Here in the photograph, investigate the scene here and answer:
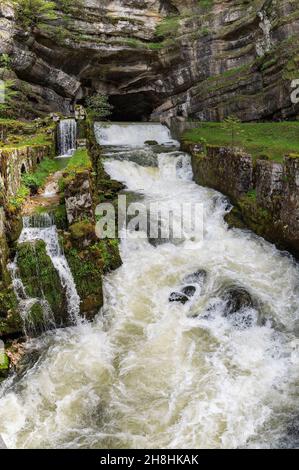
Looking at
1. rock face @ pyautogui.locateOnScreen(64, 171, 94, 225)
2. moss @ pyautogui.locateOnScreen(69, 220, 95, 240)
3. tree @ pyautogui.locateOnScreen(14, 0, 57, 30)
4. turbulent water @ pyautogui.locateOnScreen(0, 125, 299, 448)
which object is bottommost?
turbulent water @ pyautogui.locateOnScreen(0, 125, 299, 448)

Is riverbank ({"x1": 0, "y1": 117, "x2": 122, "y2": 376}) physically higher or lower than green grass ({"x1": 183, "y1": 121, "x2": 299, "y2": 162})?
lower

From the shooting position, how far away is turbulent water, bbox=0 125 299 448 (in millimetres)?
6426

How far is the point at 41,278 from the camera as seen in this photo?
886 cm

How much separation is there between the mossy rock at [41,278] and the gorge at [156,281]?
1.3 inches

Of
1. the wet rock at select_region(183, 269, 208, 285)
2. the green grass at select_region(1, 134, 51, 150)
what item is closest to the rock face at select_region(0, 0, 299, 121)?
the green grass at select_region(1, 134, 51, 150)

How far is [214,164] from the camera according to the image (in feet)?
51.1

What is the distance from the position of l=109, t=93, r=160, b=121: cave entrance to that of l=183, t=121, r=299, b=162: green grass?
10.1m

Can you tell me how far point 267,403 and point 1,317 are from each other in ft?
18.5

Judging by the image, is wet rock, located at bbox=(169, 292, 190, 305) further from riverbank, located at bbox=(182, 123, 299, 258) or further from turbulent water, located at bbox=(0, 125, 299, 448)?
riverbank, located at bbox=(182, 123, 299, 258)

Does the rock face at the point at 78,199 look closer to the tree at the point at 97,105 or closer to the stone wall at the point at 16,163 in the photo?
the stone wall at the point at 16,163

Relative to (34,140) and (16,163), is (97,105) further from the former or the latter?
(16,163)

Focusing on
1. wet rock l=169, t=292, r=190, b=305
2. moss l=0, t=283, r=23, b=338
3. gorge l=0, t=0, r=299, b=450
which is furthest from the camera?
wet rock l=169, t=292, r=190, b=305

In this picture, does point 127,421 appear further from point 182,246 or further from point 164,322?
point 182,246

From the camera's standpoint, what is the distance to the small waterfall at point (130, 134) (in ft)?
78.1
